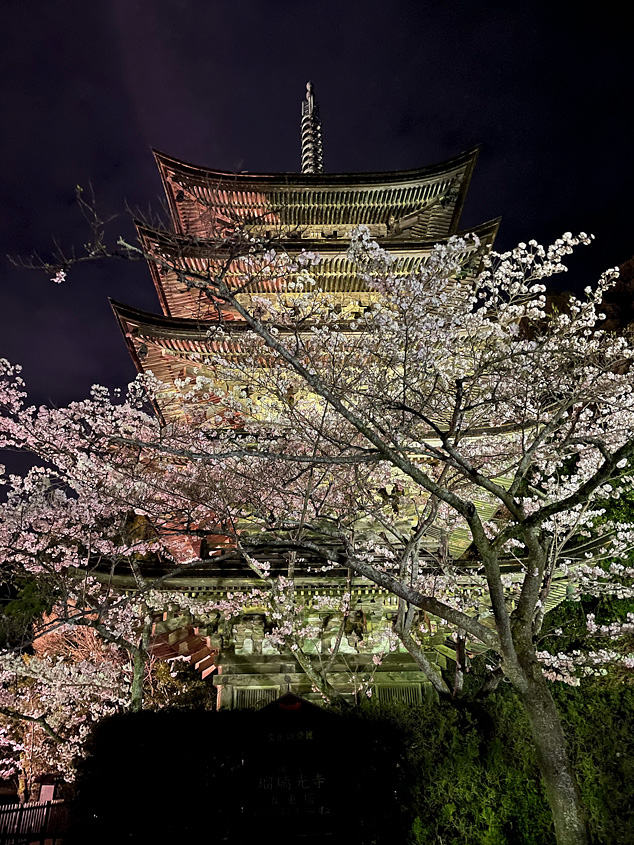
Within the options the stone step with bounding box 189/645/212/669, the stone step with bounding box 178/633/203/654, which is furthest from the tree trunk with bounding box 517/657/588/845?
the stone step with bounding box 178/633/203/654

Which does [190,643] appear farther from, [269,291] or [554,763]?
[269,291]

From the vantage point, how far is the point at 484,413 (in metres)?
11.4

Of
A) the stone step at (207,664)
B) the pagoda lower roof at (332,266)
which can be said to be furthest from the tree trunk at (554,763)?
the pagoda lower roof at (332,266)

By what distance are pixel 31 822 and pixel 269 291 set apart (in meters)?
14.0

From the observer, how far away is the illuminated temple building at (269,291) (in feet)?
37.0

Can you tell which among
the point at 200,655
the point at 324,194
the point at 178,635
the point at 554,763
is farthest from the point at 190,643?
the point at 324,194

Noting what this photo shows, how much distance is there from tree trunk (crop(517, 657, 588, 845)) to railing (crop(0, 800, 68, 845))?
716cm

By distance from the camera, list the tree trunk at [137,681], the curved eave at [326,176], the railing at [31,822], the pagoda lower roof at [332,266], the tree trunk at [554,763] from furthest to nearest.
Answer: the curved eave at [326,176]
the pagoda lower roof at [332,266]
the tree trunk at [137,681]
the railing at [31,822]
the tree trunk at [554,763]

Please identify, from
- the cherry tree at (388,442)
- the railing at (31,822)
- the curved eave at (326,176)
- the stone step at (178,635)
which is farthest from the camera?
the curved eave at (326,176)

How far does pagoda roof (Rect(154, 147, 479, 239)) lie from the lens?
Result: 15.8 m

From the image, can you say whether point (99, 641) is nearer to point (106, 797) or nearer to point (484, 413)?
point (106, 797)

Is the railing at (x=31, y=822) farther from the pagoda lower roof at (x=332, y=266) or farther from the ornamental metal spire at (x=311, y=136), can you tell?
the ornamental metal spire at (x=311, y=136)

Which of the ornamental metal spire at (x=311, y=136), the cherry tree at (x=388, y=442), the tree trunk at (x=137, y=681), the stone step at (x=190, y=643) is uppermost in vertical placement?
the ornamental metal spire at (x=311, y=136)

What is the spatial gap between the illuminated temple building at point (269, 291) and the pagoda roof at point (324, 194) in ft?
→ 0.12
